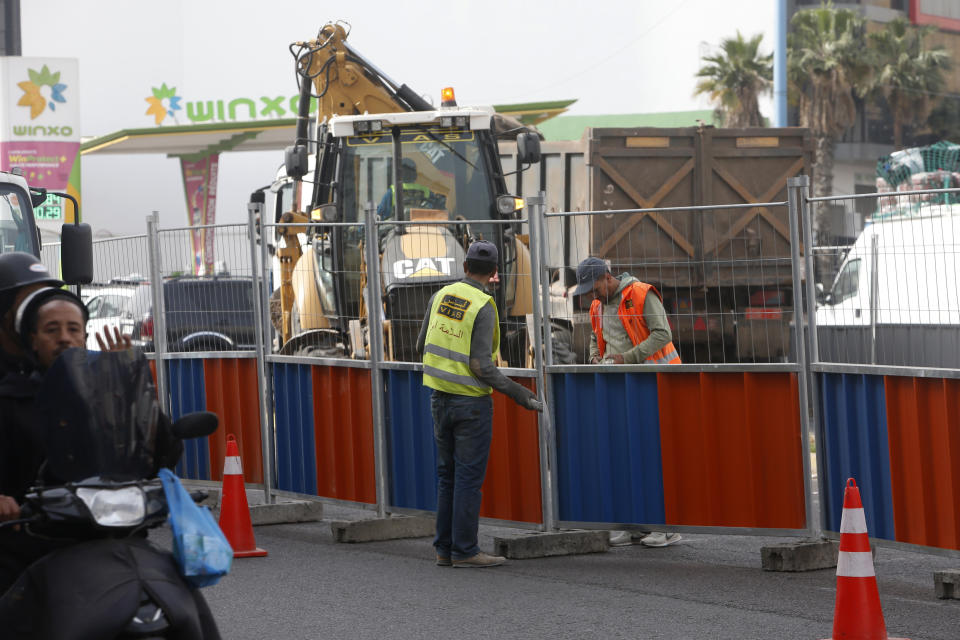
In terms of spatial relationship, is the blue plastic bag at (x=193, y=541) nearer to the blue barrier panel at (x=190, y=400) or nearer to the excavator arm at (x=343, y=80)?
the blue barrier panel at (x=190, y=400)

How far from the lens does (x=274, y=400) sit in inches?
413

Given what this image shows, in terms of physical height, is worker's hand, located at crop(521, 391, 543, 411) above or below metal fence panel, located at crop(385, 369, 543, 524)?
above

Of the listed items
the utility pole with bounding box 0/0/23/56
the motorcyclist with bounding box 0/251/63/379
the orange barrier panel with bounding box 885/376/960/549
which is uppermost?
the utility pole with bounding box 0/0/23/56

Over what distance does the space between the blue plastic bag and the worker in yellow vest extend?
4378 mm

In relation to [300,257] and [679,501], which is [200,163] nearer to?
[300,257]

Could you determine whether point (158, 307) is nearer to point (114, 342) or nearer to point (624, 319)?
point (624, 319)

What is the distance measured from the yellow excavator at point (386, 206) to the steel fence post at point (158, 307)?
3.28ft

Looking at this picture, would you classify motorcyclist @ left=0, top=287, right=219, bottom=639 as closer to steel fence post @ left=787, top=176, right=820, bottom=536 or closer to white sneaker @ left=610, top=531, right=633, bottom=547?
steel fence post @ left=787, top=176, right=820, bottom=536

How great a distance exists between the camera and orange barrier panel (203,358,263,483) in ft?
34.8

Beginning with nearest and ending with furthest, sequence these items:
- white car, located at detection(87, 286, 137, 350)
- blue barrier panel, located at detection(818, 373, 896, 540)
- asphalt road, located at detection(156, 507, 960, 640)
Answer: asphalt road, located at detection(156, 507, 960, 640)
blue barrier panel, located at detection(818, 373, 896, 540)
white car, located at detection(87, 286, 137, 350)

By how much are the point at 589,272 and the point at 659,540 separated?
1864mm

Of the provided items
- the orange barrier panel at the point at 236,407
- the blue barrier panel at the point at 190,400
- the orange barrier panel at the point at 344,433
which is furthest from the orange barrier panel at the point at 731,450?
the blue barrier panel at the point at 190,400

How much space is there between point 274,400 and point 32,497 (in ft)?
22.4

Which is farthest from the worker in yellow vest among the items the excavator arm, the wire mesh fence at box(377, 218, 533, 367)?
the excavator arm
